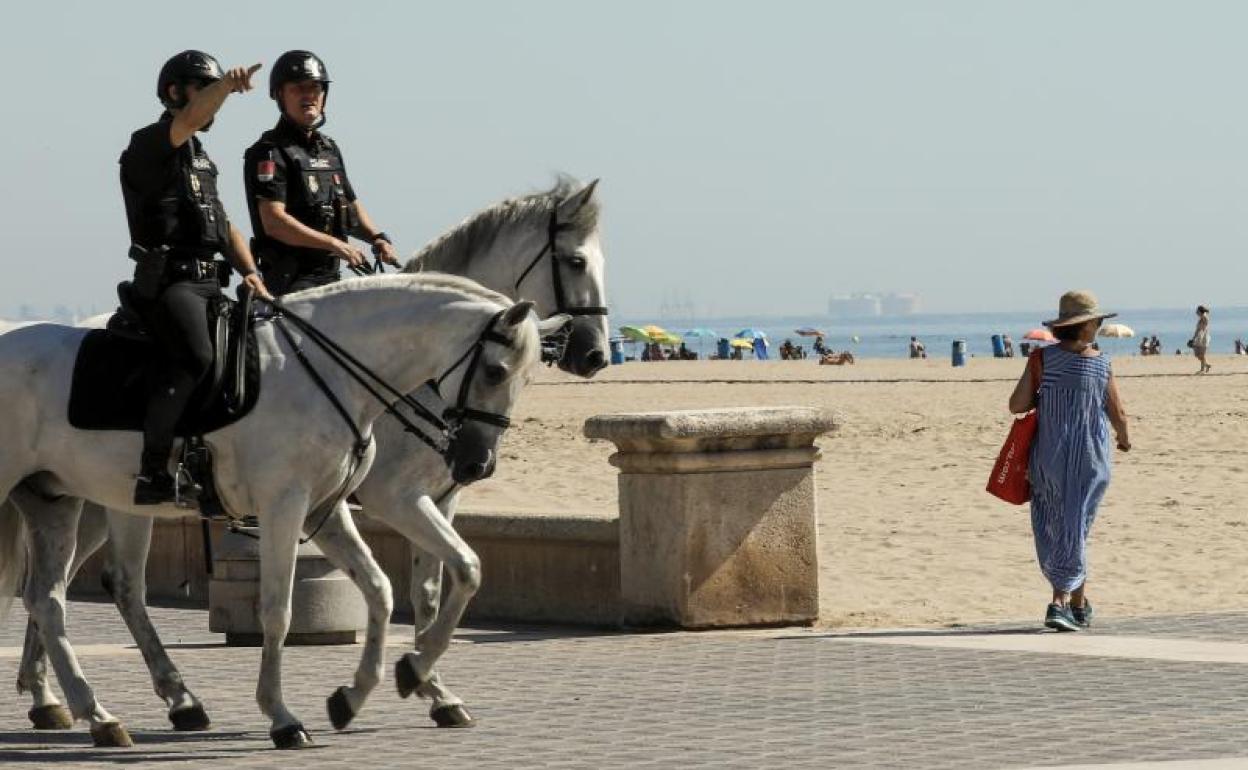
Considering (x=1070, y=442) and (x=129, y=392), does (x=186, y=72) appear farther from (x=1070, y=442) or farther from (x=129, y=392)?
(x=1070, y=442)

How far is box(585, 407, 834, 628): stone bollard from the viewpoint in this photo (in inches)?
531

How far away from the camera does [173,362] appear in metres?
9.36

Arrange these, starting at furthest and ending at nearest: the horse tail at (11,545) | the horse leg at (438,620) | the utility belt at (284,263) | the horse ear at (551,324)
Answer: the utility belt at (284,263) → the horse ear at (551,324) → the horse tail at (11,545) → the horse leg at (438,620)

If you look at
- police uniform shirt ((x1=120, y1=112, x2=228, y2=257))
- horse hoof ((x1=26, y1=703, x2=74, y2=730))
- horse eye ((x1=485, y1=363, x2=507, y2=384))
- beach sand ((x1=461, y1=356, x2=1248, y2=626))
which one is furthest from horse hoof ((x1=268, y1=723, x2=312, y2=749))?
beach sand ((x1=461, y1=356, x2=1248, y2=626))

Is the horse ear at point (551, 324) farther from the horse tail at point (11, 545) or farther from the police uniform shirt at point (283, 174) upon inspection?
the horse tail at point (11, 545)

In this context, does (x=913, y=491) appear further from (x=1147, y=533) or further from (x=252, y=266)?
(x=252, y=266)

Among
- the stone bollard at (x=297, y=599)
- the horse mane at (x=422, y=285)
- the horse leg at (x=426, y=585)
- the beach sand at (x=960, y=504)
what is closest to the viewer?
the horse mane at (x=422, y=285)

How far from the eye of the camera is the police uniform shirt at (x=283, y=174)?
35.3 ft

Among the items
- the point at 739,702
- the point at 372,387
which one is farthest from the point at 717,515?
the point at 372,387

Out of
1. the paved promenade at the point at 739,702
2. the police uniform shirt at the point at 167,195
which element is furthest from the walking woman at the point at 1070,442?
the police uniform shirt at the point at 167,195

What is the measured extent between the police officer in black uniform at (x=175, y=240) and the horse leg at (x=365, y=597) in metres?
0.80

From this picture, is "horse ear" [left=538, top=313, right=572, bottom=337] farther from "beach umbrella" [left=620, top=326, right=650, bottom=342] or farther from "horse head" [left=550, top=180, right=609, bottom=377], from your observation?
"beach umbrella" [left=620, top=326, right=650, bottom=342]

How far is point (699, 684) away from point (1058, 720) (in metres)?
2.02

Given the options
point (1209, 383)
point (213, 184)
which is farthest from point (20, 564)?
point (1209, 383)
